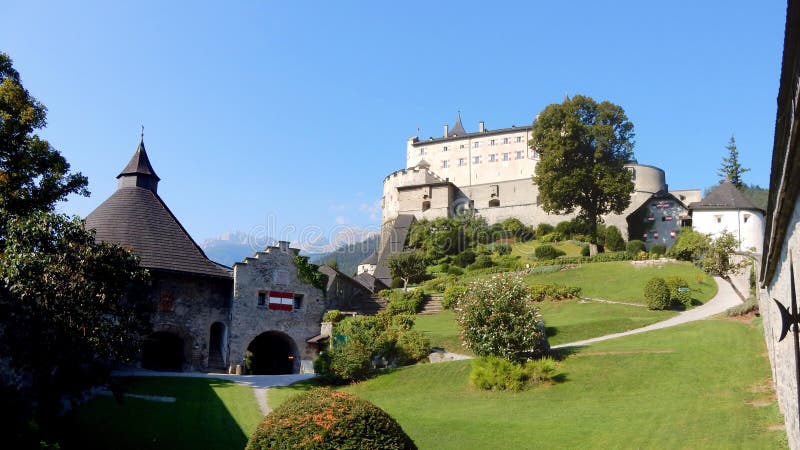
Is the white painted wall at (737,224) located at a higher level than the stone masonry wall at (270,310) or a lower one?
higher

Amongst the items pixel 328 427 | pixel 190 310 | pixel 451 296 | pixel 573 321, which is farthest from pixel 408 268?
pixel 328 427

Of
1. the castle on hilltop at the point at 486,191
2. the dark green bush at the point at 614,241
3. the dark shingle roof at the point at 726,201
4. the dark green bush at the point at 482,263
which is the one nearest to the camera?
the dark shingle roof at the point at 726,201

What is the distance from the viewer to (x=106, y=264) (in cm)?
1603

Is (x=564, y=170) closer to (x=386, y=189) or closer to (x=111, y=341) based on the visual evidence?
(x=386, y=189)

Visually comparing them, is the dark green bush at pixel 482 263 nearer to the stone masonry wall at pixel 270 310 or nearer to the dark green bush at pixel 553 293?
the dark green bush at pixel 553 293

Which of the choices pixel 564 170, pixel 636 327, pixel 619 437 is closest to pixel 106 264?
pixel 619 437

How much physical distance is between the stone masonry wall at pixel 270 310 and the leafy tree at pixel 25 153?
10992mm

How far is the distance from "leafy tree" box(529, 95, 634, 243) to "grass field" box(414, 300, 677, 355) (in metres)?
20.7

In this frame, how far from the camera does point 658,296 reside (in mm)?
37406

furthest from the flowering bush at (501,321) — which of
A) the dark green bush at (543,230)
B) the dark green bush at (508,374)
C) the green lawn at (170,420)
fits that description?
the dark green bush at (543,230)

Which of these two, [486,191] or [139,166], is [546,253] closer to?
[486,191]

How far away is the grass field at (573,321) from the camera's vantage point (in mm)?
32156

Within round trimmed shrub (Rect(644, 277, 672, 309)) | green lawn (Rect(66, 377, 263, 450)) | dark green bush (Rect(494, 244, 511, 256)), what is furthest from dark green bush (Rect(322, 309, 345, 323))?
dark green bush (Rect(494, 244, 511, 256))

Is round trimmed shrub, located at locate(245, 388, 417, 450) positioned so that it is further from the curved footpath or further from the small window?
the small window
